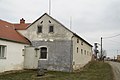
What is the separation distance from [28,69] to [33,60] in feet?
4.24

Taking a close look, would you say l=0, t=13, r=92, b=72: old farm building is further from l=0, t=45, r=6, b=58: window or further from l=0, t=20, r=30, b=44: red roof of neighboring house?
l=0, t=45, r=6, b=58: window

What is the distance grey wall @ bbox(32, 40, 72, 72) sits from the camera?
26531 millimetres

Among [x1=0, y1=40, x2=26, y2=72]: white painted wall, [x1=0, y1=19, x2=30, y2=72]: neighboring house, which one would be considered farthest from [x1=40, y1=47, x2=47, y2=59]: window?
[x1=0, y1=40, x2=26, y2=72]: white painted wall

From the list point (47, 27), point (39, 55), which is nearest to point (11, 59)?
point (39, 55)

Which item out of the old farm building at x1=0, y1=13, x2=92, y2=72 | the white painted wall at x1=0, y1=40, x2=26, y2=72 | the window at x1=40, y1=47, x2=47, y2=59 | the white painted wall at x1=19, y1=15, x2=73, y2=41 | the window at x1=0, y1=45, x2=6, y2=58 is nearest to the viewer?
the window at x1=0, y1=45, x2=6, y2=58

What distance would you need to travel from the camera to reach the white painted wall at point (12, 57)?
2241cm

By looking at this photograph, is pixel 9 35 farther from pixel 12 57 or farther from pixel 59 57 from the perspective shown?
pixel 59 57

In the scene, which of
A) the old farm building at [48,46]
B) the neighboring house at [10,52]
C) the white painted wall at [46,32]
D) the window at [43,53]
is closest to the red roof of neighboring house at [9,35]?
the neighboring house at [10,52]

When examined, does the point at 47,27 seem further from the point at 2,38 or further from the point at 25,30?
the point at 2,38

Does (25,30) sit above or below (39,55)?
above

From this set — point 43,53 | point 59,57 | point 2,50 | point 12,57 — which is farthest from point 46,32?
point 2,50

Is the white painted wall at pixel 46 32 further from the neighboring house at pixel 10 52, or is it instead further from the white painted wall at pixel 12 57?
the white painted wall at pixel 12 57

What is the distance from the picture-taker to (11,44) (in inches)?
935

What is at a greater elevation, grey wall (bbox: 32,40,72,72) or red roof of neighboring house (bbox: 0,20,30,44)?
red roof of neighboring house (bbox: 0,20,30,44)
